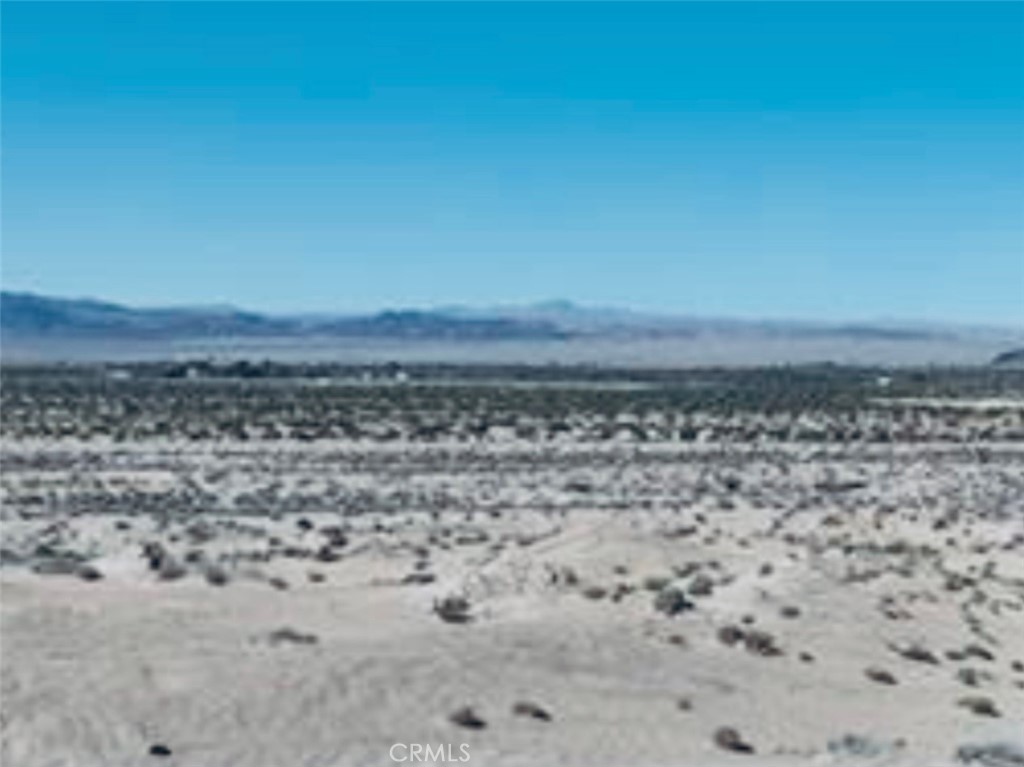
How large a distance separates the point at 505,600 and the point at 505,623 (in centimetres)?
400

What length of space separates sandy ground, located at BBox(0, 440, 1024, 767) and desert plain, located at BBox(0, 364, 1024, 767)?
0.08 meters

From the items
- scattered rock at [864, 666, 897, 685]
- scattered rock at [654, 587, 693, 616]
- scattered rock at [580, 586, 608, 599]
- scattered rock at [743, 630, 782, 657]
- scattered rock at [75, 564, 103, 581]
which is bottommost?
scattered rock at [864, 666, 897, 685]

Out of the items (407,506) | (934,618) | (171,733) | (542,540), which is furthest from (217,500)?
(171,733)

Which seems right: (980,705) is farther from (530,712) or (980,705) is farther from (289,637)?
(289,637)

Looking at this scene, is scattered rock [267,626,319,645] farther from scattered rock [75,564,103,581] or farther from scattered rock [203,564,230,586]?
scattered rock [75,564,103,581]

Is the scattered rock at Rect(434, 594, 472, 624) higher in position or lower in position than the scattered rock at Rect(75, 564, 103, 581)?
higher

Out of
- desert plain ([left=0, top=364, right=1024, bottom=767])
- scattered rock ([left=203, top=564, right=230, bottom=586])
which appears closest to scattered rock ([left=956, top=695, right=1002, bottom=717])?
desert plain ([left=0, top=364, right=1024, bottom=767])

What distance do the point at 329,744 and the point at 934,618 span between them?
16.7m

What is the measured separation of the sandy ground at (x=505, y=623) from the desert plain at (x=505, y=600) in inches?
3.3

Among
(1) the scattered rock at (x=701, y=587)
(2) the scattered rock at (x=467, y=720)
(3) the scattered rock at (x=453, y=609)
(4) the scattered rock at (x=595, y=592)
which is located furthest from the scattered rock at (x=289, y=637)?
(1) the scattered rock at (x=701, y=587)

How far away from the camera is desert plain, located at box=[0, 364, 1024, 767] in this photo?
24.6m

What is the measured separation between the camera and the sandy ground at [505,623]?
2447cm

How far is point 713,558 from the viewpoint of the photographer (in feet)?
142

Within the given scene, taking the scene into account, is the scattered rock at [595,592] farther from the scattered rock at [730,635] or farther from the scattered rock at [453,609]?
the scattered rock at [730,635]
